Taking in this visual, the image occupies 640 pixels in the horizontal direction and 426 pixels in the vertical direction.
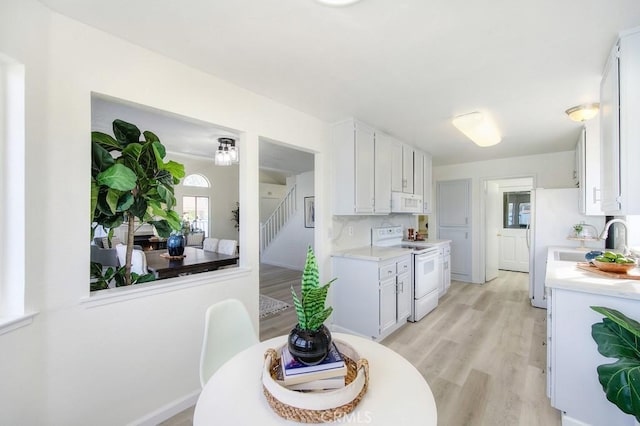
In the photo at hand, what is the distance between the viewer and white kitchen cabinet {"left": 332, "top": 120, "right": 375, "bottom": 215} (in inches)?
120

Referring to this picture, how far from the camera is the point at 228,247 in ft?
13.5

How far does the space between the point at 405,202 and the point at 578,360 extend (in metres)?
2.45

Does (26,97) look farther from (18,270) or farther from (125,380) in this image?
(125,380)

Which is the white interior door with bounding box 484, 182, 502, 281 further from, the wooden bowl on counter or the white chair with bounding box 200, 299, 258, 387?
the white chair with bounding box 200, 299, 258, 387

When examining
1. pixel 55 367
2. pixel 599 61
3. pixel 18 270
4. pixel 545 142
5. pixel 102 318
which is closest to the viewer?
pixel 18 270

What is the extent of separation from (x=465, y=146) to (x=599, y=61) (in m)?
2.37

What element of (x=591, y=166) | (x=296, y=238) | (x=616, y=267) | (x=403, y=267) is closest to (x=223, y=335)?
(x=403, y=267)

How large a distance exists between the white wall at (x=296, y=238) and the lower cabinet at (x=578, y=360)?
4.94m

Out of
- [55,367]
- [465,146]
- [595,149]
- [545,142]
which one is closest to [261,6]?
[55,367]

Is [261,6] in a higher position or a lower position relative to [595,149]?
higher

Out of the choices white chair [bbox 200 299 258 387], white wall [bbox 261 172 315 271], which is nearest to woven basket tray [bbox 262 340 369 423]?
white chair [bbox 200 299 258 387]

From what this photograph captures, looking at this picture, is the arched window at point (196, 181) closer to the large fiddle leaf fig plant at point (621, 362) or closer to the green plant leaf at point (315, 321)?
the green plant leaf at point (315, 321)

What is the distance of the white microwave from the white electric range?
1.59 ft

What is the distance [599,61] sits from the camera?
1.82 meters
